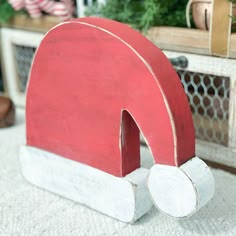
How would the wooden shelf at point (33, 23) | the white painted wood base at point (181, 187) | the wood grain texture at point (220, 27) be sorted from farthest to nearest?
1. the wooden shelf at point (33, 23)
2. the wood grain texture at point (220, 27)
3. the white painted wood base at point (181, 187)

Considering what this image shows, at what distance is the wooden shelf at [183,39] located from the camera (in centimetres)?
62

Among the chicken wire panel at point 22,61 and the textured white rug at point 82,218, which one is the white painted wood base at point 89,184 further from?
the chicken wire panel at point 22,61

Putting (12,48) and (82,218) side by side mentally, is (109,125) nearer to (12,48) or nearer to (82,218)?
(82,218)

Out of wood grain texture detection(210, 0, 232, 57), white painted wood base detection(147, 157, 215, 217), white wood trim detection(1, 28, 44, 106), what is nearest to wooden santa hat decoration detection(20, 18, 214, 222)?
white painted wood base detection(147, 157, 215, 217)

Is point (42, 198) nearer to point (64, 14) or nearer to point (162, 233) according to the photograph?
point (162, 233)

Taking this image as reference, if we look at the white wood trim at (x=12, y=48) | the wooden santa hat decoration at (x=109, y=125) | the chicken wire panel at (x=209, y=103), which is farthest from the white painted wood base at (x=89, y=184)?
the white wood trim at (x=12, y=48)

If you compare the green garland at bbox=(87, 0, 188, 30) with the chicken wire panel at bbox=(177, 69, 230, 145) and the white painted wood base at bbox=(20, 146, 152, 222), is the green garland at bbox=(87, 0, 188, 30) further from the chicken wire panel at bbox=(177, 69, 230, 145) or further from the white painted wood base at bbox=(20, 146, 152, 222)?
the white painted wood base at bbox=(20, 146, 152, 222)

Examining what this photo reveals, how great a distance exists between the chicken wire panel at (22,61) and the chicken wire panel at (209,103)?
0.33m

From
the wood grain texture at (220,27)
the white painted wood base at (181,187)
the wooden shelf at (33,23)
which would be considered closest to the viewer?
the white painted wood base at (181,187)

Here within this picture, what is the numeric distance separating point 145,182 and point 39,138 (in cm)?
16

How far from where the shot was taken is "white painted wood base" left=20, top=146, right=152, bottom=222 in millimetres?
512

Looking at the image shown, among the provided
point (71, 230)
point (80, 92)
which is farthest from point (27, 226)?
point (80, 92)

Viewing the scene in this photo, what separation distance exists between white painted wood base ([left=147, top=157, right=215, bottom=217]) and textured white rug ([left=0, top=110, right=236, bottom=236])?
5cm

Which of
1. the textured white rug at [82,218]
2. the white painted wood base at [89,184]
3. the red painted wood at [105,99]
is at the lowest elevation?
the textured white rug at [82,218]
